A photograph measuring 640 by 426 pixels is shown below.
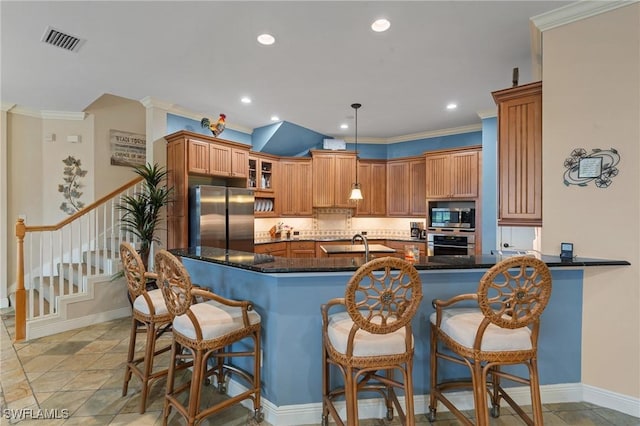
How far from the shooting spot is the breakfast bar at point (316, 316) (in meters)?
2.04

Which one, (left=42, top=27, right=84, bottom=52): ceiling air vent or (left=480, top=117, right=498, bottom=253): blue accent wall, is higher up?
(left=42, top=27, right=84, bottom=52): ceiling air vent

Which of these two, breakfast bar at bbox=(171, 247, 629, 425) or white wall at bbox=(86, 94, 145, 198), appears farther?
white wall at bbox=(86, 94, 145, 198)

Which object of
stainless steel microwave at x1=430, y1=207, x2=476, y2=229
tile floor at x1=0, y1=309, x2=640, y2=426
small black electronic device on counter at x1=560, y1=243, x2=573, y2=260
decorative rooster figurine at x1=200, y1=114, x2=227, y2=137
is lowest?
tile floor at x1=0, y1=309, x2=640, y2=426

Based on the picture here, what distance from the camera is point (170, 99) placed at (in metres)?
4.30

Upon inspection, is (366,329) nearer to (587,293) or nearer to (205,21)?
(587,293)

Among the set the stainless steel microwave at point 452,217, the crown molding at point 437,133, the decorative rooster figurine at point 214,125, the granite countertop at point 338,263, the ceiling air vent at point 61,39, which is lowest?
the granite countertop at point 338,263

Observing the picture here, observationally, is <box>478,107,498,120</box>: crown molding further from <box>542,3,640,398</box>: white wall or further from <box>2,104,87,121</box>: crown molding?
<box>2,104,87,121</box>: crown molding

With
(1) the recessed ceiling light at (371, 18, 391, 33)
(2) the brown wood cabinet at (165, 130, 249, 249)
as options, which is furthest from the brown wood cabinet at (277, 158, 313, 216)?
(1) the recessed ceiling light at (371, 18, 391, 33)

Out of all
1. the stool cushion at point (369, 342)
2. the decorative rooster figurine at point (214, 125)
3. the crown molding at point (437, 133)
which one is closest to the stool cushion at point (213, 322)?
the stool cushion at point (369, 342)

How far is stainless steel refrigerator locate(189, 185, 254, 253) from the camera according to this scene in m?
4.17

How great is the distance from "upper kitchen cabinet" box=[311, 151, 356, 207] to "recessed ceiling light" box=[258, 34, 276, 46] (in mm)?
3353

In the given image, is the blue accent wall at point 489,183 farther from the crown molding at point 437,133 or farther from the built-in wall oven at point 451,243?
the crown molding at point 437,133

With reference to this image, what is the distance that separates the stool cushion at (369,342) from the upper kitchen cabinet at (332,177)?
14.9 ft

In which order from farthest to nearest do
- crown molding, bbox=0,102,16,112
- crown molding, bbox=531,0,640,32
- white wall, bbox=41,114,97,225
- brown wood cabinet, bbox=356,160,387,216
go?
brown wood cabinet, bbox=356,160,387,216 < white wall, bbox=41,114,97,225 < crown molding, bbox=0,102,16,112 < crown molding, bbox=531,0,640,32
